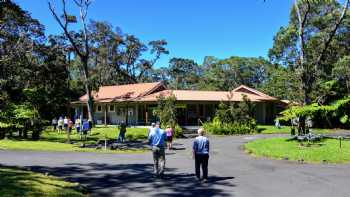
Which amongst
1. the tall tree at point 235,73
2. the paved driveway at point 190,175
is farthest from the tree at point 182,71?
the paved driveway at point 190,175

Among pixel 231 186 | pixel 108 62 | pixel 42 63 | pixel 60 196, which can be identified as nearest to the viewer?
pixel 60 196

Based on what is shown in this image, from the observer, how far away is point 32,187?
986 centimetres

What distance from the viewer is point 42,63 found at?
49469mm

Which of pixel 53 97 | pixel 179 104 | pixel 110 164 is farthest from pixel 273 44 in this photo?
pixel 110 164

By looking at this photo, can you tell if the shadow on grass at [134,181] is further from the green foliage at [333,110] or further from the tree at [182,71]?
the tree at [182,71]

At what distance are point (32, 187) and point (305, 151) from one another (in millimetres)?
12684

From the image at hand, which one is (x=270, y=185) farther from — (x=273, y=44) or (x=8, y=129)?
(x=273, y=44)

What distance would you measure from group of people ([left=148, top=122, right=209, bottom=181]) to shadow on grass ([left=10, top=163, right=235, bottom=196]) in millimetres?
345

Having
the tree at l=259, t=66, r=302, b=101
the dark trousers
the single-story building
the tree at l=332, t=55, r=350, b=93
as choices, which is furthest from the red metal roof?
the dark trousers

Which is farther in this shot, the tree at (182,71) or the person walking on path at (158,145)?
the tree at (182,71)

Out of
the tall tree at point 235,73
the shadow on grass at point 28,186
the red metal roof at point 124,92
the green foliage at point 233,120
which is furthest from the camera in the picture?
the tall tree at point 235,73

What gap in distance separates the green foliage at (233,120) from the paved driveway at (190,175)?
15117 mm

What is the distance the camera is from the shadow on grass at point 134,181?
1083 centimetres

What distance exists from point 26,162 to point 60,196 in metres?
7.61
